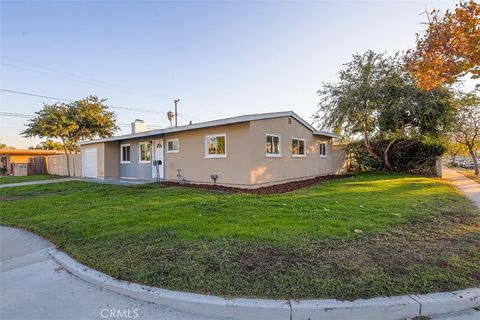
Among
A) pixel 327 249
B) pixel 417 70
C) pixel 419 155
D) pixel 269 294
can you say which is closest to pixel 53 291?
→ pixel 269 294

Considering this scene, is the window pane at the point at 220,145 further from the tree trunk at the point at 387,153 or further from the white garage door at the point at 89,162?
the tree trunk at the point at 387,153

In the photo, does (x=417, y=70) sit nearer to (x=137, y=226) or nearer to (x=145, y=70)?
(x=137, y=226)

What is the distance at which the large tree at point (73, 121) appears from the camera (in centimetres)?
2062

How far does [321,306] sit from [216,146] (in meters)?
9.47

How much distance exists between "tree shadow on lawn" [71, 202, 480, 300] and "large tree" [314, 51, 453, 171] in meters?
12.0

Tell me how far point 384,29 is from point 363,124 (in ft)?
28.8

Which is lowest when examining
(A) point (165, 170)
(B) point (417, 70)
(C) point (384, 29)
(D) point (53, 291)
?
(D) point (53, 291)

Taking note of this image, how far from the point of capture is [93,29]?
12.2 metres

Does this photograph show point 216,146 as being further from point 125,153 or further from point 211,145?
point 125,153

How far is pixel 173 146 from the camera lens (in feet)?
44.2

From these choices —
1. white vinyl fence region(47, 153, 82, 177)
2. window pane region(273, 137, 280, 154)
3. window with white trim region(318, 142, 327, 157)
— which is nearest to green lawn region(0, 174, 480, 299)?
window pane region(273, 137, 280, 154)

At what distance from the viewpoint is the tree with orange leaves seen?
4770 mm

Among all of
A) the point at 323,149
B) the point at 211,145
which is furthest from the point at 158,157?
the point at 323,149

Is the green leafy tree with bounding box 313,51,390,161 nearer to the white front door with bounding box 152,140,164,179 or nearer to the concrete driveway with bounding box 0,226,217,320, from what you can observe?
the white front door with bounding box 152,140,164,179
